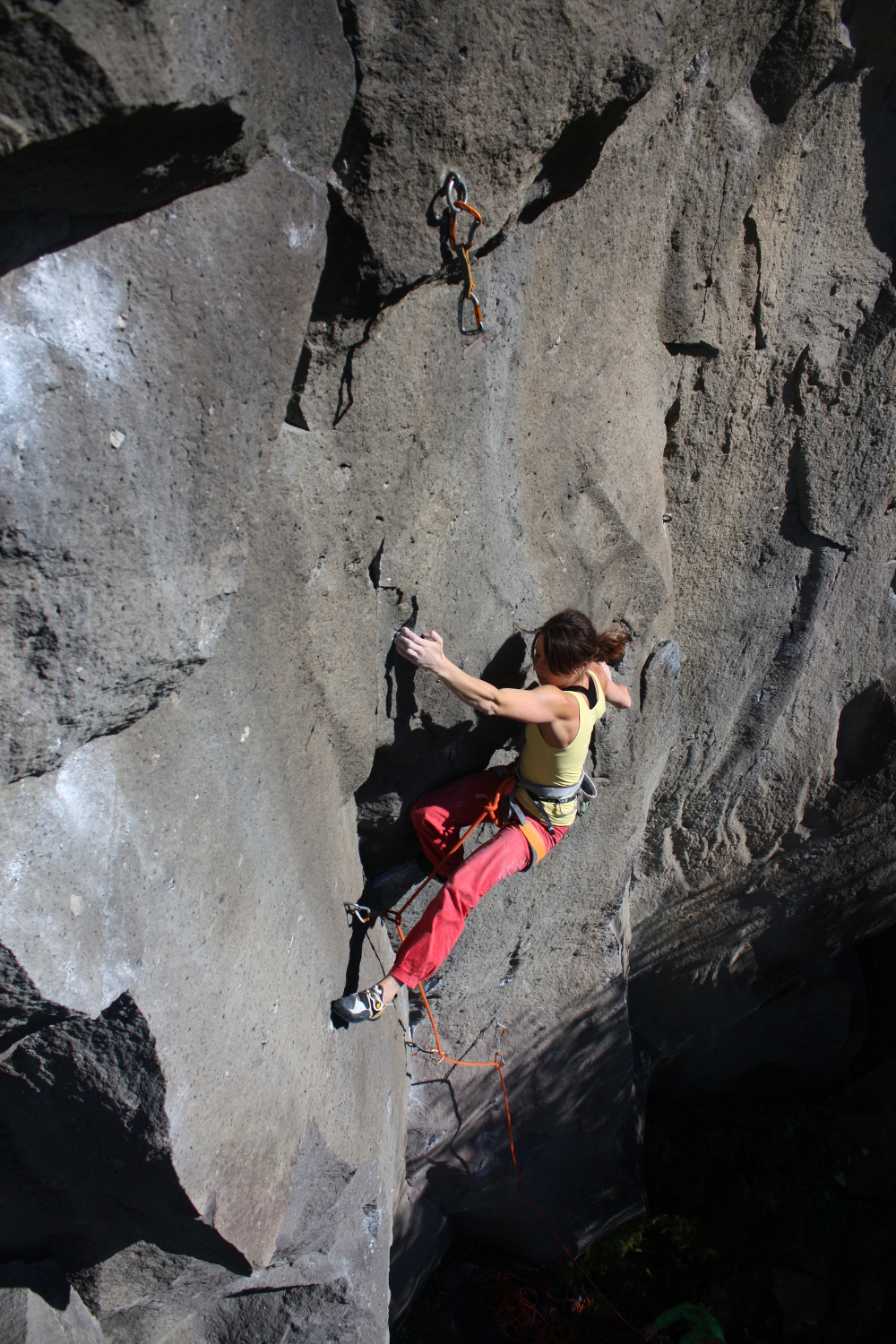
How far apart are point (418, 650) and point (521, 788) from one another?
682mm

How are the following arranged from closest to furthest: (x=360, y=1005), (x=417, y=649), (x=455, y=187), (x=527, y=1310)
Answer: (x=455, y=187) → (x=417, y=649) → (x=360, y=1005) → (x=527, y=1310)

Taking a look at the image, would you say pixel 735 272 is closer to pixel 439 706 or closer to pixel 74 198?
pixel 439 706

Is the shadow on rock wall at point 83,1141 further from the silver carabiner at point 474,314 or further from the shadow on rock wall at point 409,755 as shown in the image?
the silver carabiner at point 474,314

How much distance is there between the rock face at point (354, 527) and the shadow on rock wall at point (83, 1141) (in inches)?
0.4

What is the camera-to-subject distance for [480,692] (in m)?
1.93

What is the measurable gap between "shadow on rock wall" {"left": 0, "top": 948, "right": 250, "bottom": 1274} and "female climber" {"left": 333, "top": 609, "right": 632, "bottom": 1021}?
0.62 m

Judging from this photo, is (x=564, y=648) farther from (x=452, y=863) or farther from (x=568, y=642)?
(x=452, y=863)

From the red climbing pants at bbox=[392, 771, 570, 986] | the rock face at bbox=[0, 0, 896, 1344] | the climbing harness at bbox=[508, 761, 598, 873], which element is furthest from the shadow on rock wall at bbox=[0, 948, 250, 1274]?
the climbing harness at bbox=[508, 761, 598, 873]

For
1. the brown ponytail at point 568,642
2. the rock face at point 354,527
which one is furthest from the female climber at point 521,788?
the rock face at point 354,527

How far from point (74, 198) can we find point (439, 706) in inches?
54.2

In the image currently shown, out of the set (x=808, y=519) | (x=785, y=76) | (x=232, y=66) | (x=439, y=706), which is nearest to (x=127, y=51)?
(x=232, y=66)

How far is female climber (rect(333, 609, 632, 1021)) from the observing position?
202cm

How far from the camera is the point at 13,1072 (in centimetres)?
153

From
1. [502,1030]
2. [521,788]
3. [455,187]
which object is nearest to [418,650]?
[521,788]
